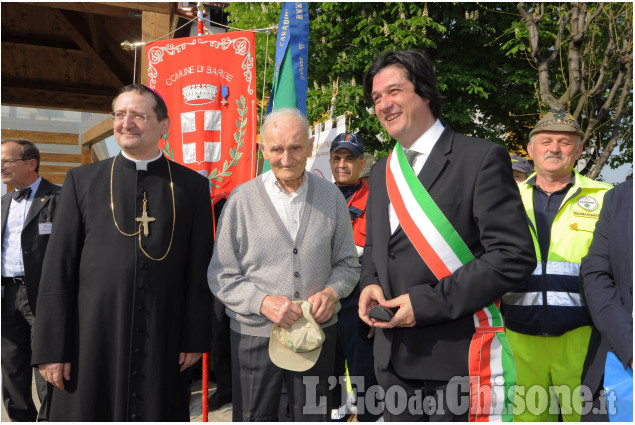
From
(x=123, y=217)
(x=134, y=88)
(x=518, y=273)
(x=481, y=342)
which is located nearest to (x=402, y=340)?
(x=481, y=342)

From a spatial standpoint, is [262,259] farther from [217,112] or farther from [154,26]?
[154,26]

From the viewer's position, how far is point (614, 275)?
7.19 ft

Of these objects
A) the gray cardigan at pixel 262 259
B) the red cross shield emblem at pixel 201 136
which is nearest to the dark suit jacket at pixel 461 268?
the gray cardigan at pixel 262 259

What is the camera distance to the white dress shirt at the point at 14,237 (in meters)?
4.52

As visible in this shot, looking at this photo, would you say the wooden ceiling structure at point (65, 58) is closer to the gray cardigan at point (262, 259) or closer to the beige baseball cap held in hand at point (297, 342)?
the gray cardigan at point (262, 259)

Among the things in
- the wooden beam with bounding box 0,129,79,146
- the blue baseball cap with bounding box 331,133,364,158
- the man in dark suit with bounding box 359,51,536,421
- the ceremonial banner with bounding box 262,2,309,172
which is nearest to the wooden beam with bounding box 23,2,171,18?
the ceremonial banner with bounding box 262,2,309,172

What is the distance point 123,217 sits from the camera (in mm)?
2693

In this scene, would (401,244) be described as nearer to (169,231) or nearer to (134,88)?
(169,231)

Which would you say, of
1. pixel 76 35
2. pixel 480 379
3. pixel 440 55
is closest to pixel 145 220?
pixel 480 379

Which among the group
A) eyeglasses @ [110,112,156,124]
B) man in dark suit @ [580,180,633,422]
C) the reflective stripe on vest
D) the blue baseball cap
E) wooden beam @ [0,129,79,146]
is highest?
wooden beam @ [0,129,79,146]

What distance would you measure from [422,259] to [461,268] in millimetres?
169

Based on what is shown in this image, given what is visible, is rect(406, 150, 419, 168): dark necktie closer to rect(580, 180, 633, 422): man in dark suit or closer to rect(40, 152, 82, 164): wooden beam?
rect(580, 180, 633, 422): man in dark suit

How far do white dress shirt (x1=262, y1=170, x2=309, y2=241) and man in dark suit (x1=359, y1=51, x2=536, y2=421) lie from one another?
53 centimetres

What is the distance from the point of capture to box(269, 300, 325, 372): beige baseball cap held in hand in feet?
7.97
